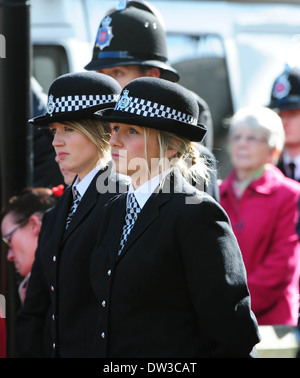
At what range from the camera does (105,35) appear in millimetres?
4691

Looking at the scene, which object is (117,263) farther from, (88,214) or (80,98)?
(80,98)

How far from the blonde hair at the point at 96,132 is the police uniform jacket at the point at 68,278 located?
8 centimetres

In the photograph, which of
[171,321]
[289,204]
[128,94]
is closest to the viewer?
[171,321]

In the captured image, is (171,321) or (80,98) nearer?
(171,321)

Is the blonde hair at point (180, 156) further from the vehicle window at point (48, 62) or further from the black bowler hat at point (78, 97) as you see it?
the vehicle window at point (48, 62)

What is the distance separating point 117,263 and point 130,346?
→ 0.94 ft

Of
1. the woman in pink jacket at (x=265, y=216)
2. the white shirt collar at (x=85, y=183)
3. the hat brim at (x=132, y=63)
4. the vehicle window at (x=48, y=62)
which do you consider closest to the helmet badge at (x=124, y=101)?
the white shirt collar at (x=85, y=183)

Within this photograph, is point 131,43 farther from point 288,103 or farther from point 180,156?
point 288,103

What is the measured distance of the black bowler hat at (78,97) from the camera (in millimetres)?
3664

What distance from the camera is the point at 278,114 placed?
6441mm

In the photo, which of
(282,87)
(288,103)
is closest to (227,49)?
(282,87)

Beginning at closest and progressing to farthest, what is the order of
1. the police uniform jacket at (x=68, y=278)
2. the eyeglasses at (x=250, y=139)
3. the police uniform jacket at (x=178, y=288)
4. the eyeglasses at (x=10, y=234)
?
the police uniform jacket at (x=178, y=288) < the police uniform jacket at (x=68, y=278) < the eyeglasses at (x=10, y=234) < the eyeglasses at (x=250, y=139)

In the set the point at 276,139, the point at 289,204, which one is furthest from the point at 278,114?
the point at 289,204

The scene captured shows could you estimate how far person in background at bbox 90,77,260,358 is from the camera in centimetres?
300
